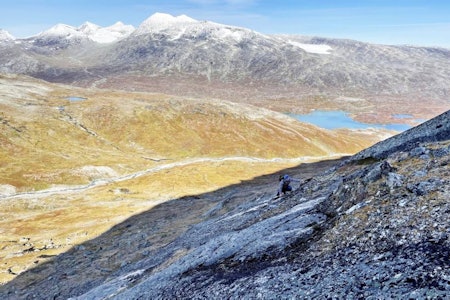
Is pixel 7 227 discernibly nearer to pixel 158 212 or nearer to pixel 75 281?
pixel 158 212

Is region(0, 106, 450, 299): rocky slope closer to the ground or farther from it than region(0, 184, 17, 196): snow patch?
farther from it

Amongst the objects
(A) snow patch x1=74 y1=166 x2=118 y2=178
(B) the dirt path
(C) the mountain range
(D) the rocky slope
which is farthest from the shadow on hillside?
(A) snow patch x1=74 y1=166 x2=118 y2=178

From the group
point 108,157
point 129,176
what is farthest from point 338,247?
point 108,157

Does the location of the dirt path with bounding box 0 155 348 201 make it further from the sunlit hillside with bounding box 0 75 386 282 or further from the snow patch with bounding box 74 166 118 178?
the snow patch with bounding box 74 166 118 178

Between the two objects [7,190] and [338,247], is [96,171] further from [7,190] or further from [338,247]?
[338,247]

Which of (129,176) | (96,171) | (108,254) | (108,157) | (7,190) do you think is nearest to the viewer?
Result: (108,254)

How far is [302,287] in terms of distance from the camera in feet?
61.1

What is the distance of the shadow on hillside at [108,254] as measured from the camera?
1837 inches

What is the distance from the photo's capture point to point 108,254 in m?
56.9

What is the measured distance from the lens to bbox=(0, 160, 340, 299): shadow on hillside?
46656 millimetres

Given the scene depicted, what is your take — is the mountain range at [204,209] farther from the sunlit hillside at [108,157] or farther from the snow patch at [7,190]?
the sunlit hillside at [108,157]

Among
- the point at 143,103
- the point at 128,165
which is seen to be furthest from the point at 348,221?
the point at 143,103

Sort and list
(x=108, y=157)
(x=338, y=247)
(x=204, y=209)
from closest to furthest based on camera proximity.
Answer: (x=338, y=247), (x=204, y=209), (x=108, y=157)

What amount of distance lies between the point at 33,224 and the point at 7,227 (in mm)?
5015
